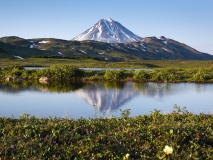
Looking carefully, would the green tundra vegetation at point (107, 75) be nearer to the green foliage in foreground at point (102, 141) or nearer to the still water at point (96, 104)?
the still water at point (96, 104)

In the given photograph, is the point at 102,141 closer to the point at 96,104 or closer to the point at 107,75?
the point at 96,104

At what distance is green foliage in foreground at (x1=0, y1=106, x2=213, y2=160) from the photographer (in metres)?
9.12

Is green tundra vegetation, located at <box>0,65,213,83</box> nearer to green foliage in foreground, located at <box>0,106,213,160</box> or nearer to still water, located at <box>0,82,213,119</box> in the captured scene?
still water, located at <box>0,82,213,119</box>

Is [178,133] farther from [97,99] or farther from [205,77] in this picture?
[205,77]

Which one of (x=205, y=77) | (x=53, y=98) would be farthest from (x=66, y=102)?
(x=205, y=77)

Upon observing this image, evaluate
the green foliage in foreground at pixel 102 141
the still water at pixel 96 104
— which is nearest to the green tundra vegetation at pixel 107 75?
the still water at pixel 96 104

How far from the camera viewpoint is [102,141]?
1014cm

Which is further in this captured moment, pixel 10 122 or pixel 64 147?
pixel 10 122

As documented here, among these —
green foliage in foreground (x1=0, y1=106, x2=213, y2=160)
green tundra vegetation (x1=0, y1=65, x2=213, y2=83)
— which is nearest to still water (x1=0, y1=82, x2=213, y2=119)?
green foliage in foreground (x1=0, y1=106, x2=213, y2=160)

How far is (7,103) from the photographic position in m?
28.1

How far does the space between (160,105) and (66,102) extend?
8093 mm

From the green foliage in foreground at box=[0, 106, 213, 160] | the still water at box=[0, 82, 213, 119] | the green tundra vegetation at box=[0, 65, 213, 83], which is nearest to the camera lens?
the green foliage in foreground at box=[0, 106, 213, 160]

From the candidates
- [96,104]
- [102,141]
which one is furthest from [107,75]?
[102,141]

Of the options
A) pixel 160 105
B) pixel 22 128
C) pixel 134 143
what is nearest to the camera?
pixel 134 143
